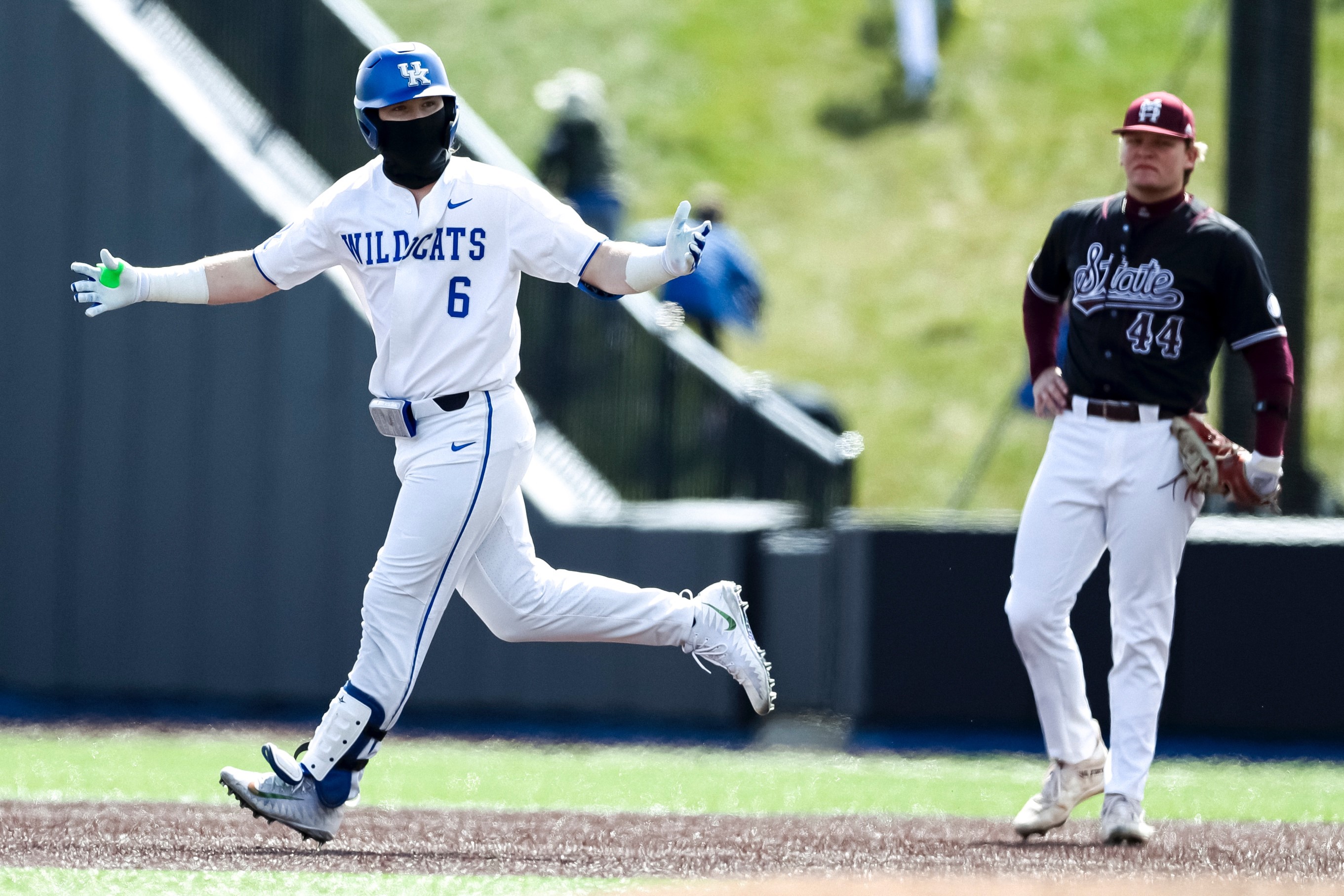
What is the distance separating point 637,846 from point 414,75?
228 centimetres

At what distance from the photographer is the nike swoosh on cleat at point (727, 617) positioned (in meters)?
5.94

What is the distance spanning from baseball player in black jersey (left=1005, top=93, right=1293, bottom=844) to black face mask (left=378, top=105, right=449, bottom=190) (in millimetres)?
2019

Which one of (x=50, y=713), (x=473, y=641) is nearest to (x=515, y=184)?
(x=473, y=641)

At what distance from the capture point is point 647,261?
17.7ft

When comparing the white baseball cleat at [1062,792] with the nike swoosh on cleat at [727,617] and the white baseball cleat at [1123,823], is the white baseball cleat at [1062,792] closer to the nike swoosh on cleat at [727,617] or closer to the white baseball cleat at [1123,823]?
the white baseball cleat at [1123,823]

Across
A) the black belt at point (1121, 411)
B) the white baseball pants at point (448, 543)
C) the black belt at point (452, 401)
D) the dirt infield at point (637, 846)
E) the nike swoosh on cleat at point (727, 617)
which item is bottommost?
the dirt infield at point (637, 846)

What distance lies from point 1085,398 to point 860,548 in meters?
3.35

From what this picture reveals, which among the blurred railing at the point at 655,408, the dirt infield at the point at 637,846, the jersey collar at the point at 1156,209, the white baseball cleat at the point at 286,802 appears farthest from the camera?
the blurred railing at the point at 655,408

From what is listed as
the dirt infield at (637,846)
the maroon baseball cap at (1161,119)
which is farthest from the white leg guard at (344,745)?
the maroon baseball cap at (1161,119)

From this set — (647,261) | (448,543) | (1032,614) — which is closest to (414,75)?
(647,261)

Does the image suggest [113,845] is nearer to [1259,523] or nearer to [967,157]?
[1259,523]

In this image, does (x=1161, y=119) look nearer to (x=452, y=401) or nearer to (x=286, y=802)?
(x=452, y=401)

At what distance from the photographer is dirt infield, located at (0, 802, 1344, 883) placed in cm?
496

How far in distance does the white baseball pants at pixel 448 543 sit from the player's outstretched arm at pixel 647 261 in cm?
43
